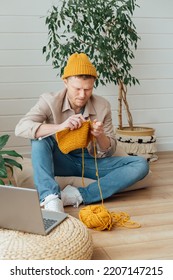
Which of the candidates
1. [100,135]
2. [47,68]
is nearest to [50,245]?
[100,135]

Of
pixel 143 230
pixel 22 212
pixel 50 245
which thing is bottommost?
pixel 143 230

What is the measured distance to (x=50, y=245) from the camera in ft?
5.50

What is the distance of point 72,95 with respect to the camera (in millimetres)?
2441

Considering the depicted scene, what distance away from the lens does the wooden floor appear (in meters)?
1.95

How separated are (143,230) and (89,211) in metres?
0.30

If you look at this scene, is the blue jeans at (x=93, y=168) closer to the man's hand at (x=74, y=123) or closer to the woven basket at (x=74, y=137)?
the woven basket at (x=74, y=137)

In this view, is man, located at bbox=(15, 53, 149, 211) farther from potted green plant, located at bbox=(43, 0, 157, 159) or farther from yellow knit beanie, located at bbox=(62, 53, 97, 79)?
potted green plant, located at bbox=(43, 0, 157, 159)

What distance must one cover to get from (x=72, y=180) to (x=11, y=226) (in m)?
0.99

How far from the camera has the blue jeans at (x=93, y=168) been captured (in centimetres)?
249

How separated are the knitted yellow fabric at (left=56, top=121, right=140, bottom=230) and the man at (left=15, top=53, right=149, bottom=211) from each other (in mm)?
41

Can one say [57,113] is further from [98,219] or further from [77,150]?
[98,219]

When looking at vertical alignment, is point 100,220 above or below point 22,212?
below

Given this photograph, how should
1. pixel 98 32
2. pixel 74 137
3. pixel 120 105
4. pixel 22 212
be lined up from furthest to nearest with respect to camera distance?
pixel 120 105 → pixel 98 32 → pixel 74 137 → pixel 22 212

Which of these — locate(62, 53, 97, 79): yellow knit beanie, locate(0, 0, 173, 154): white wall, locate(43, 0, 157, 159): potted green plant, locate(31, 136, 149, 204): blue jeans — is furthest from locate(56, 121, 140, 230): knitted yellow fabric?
locate(0, 0, 173, 154): white wall
